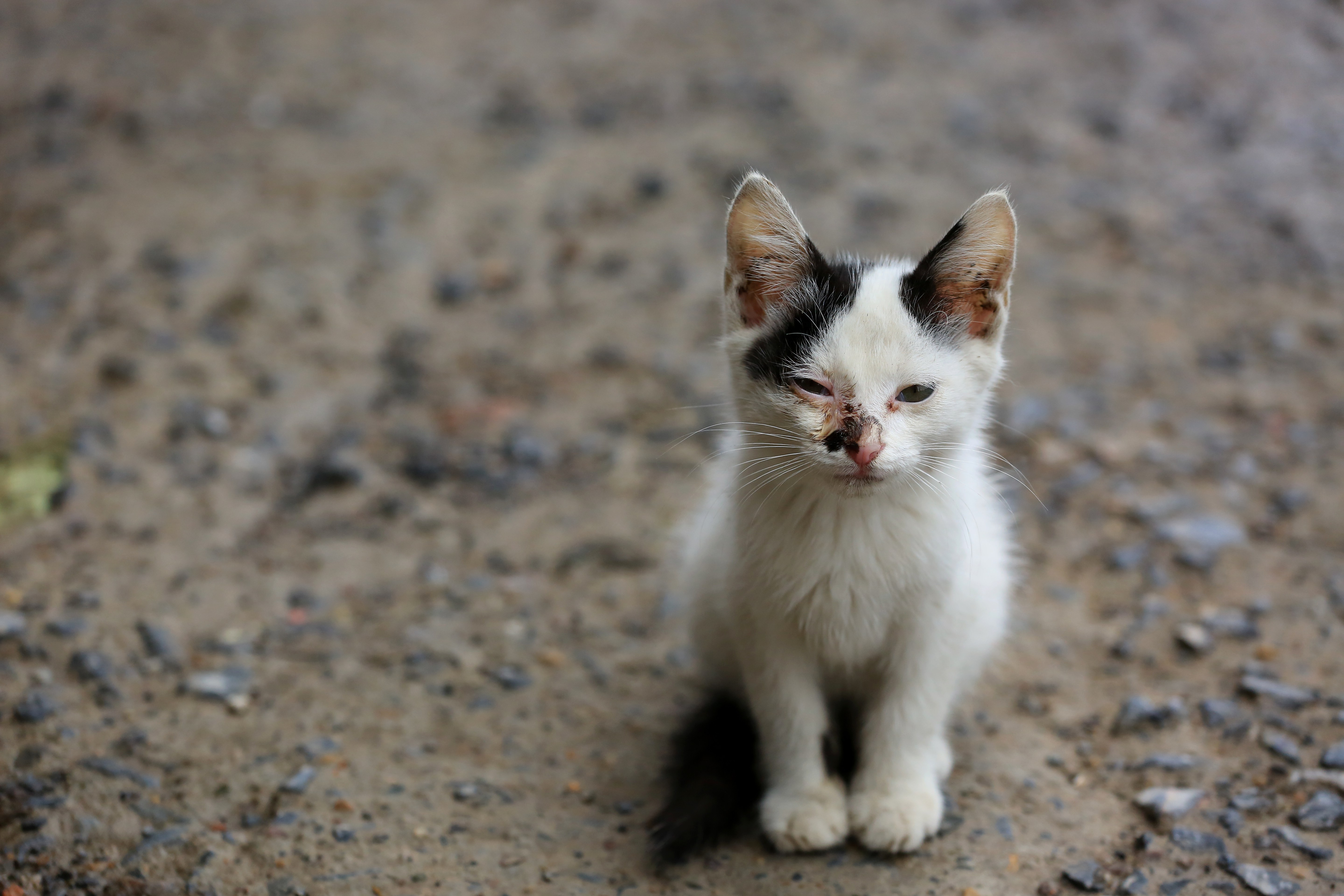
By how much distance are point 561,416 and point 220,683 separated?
6.47ft

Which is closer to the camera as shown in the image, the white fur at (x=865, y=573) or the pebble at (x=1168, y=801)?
the white fur at (x=865, y=573)

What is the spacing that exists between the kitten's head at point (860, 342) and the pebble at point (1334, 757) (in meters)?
1.44

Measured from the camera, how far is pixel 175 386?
4.84 metres

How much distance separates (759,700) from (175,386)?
11.1 feet

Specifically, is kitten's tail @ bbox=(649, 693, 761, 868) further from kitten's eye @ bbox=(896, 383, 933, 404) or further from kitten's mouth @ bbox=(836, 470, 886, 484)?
kitten's eye @ bbox=(896, 383, 933, 404)

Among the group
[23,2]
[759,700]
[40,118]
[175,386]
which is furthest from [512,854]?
[23,2]

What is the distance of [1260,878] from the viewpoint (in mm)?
2588

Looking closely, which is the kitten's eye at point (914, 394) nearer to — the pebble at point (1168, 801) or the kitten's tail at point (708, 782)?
the kitten's tail at point (708, 782)

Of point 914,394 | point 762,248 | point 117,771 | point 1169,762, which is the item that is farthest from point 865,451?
point 117,771

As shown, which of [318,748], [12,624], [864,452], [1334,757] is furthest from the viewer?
[12,624]

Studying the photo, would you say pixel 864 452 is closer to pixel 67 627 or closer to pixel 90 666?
pixel 90 666

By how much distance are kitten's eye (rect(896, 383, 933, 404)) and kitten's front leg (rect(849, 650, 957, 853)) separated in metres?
0.68

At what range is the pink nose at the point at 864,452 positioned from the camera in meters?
2.32

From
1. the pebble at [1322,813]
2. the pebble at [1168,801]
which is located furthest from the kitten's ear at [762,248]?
the pebble at [1322,813]
